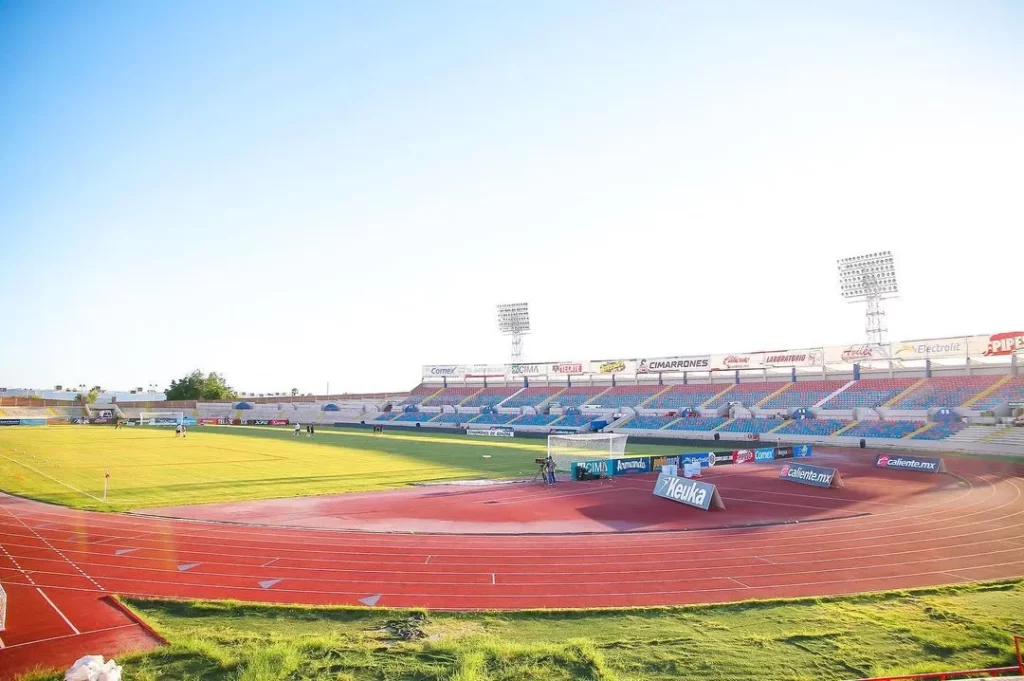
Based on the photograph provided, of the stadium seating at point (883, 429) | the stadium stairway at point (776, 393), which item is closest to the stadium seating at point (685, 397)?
the stadium stairway at point (776, 393)

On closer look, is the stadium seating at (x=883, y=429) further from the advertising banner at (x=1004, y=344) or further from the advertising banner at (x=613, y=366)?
the advertising banner at (x=613, y=366)

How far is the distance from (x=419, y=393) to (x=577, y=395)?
27.7m

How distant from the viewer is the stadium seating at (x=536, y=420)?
6888 centimetres

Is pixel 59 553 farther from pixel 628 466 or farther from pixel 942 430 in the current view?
pixel 942 430

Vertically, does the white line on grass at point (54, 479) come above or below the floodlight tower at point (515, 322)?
below

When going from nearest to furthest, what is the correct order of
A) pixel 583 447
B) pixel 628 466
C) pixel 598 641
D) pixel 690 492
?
pixel 598 641, pixel 690 492, pixel 628 466, pixel 583 447

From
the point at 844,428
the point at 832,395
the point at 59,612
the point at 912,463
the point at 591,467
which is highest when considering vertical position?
the point at 832,395

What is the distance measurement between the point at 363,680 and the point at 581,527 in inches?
488

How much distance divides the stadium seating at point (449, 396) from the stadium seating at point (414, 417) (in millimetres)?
3575

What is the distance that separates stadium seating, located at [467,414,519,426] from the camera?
72.4m

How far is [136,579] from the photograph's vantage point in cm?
1415

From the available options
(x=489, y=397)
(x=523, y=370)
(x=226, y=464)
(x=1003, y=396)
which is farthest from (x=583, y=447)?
(x=489, y=397)

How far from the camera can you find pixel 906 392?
52.4m

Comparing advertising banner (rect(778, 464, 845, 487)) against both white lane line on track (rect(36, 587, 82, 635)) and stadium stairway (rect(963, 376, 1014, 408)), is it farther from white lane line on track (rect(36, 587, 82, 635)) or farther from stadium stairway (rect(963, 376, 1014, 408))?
white lane line on track (rect(36, 587, 82, 635))
